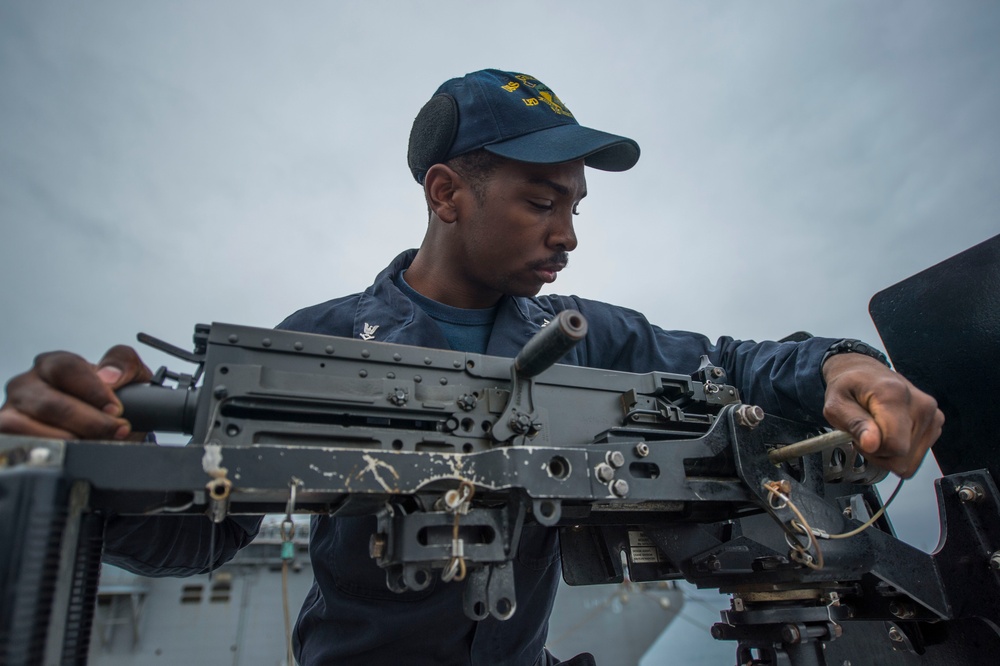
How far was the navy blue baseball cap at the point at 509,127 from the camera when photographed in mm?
2277

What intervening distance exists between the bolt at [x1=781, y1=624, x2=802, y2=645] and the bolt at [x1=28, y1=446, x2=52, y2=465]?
6.85 feet

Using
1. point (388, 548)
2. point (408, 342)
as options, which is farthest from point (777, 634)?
point (408, 342)

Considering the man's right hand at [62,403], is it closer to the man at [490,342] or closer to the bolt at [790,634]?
the man at [490,342]

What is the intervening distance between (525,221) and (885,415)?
1.40 metres

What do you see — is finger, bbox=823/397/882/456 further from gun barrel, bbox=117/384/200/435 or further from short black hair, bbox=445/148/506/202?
gun barrel, bbox=117/384/200/435

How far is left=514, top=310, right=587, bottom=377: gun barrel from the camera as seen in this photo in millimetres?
1440

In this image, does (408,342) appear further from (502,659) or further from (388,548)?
(502,659)

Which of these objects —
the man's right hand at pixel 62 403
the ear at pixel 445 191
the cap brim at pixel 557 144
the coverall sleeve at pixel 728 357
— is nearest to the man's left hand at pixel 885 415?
the coverall sleeve at pixel 728 357

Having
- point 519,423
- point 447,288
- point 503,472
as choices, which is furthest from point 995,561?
point 447,288

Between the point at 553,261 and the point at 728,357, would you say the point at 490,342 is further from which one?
the point at 728,357

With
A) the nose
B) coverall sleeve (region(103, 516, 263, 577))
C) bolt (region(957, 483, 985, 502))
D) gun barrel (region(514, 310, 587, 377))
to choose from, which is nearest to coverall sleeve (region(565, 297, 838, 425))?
the nose

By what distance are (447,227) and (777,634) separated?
207cm

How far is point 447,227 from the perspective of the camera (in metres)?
2.77

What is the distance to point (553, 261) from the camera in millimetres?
2441
